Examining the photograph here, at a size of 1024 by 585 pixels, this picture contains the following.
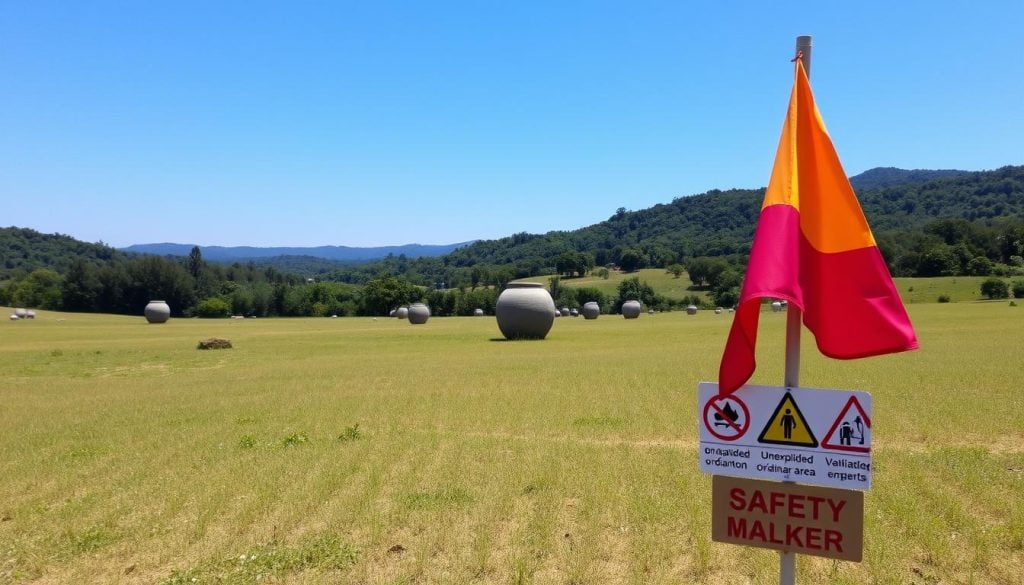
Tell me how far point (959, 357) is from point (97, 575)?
1779 cm

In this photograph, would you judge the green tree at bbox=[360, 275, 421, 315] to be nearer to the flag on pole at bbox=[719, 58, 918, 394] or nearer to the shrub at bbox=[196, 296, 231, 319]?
the shrub at bbox=[196, 296, 231, 319]

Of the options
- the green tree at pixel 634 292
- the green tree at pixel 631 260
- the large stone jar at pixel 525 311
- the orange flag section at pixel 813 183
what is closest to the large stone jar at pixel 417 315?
the large stone jar at pixel 525 311

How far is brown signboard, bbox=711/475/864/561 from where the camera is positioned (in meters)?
3.34

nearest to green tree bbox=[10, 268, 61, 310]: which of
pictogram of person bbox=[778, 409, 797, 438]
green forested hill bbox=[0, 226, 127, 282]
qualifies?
green forested hill bbox=[0, 226, 127, 282]

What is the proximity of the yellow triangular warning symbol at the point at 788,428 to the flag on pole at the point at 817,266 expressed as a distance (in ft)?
0.75

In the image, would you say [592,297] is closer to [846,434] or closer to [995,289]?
[995,289]

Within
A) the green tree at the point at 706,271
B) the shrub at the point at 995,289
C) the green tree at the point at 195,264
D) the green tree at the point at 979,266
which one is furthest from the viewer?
the green tree at the point at 195,264

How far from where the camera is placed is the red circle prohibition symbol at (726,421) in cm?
346

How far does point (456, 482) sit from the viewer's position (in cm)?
701

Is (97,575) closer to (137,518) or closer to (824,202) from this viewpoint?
(137,518)

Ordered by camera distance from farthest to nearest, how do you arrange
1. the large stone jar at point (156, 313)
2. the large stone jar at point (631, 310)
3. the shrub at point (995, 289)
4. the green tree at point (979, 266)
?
the green tree at point (979, 266) < the shrub at point (995, 289) < the large stone jar at point (631, 310) < the large stone jar at point (156, 313)

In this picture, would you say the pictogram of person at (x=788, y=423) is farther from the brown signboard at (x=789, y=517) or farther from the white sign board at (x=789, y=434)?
the brown signboard at (x=789, y=517)

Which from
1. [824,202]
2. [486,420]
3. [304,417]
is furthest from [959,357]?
[824,202]

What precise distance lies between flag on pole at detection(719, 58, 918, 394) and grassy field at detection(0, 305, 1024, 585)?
87.3 inches
